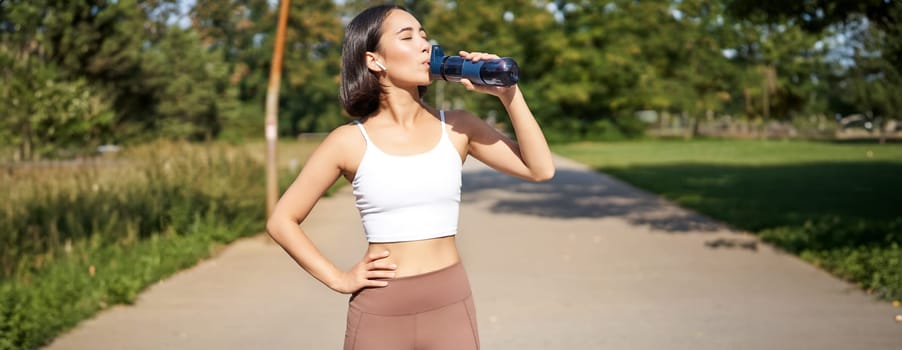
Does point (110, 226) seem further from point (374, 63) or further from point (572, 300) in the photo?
point (374, 63)

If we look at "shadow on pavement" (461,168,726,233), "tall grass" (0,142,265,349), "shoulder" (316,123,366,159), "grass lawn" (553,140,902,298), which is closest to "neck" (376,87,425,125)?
"shoulder" (316,123,366,159)

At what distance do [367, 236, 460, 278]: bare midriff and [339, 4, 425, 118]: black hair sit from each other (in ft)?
1.37

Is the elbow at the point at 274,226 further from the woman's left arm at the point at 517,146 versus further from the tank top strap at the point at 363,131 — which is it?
the woman's left arm at the point at 517,146

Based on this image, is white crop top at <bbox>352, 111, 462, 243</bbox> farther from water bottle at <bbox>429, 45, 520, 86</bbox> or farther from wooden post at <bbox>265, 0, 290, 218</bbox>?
wooden post at <bbox>265, 0, 290, 218</bbox>

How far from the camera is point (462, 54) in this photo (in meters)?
2.49

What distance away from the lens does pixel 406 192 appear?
2.56m

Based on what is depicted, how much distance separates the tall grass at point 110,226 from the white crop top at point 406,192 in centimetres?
408

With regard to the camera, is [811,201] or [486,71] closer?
[486,71]

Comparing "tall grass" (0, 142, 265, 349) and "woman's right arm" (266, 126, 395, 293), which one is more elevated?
"woman's right arm" (266, 126, 395, 293)

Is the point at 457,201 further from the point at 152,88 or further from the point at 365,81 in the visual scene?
the point at 152,88

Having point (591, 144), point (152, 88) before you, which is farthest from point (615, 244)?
point (591, 144)

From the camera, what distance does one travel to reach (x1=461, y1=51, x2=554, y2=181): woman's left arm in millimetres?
2742

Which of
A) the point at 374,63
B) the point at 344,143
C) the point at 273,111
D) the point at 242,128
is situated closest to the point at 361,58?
the point at 374,63

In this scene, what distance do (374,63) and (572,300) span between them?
550 centimetres
